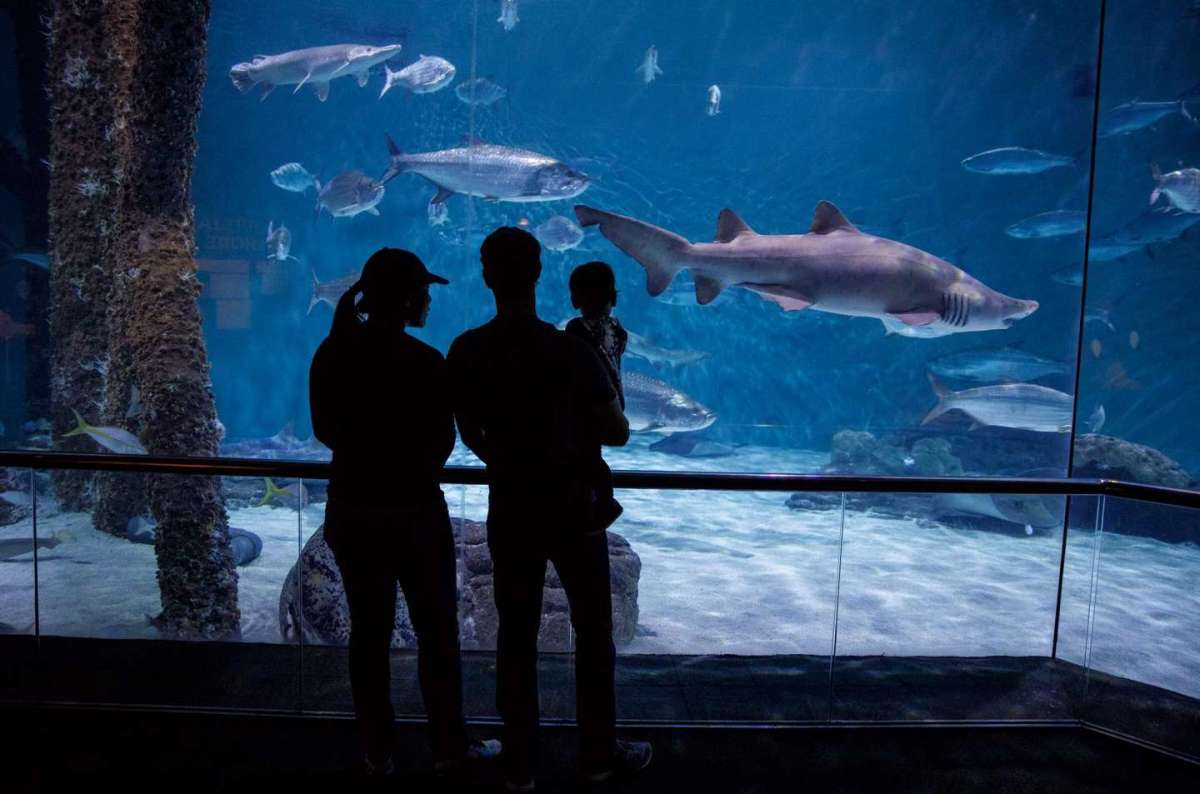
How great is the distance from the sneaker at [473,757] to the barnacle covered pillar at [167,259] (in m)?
2.61

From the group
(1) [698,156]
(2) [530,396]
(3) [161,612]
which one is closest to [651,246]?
(2) [530,396]

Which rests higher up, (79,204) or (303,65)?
(303,65)

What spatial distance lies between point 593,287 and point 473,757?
1627 mm

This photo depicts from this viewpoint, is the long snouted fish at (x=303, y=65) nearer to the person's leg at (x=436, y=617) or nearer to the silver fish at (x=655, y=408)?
the silver fish at (x=655, y=408)

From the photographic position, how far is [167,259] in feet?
16.3

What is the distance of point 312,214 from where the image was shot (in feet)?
73.2

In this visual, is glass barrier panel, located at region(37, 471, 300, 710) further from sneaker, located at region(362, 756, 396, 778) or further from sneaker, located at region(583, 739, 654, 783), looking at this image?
sneaker, located at region(583, 739, 654, 783)

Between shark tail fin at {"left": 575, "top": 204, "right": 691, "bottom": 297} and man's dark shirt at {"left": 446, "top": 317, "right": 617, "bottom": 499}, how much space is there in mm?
990

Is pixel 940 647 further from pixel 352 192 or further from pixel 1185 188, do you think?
pixel 1185 188

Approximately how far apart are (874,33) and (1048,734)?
101 ft

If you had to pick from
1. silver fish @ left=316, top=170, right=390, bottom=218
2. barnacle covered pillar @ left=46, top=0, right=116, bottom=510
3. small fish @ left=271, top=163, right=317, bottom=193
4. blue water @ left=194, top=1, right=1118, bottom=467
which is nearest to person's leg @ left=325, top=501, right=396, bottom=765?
barnacle covered pillar @ left=46, top=0, right=116, bottom=510

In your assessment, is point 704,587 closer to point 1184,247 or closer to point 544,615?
point 544,615

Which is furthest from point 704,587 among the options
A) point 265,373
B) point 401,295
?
point 265,373

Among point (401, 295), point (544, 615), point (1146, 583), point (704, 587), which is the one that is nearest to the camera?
point (401, 295)
